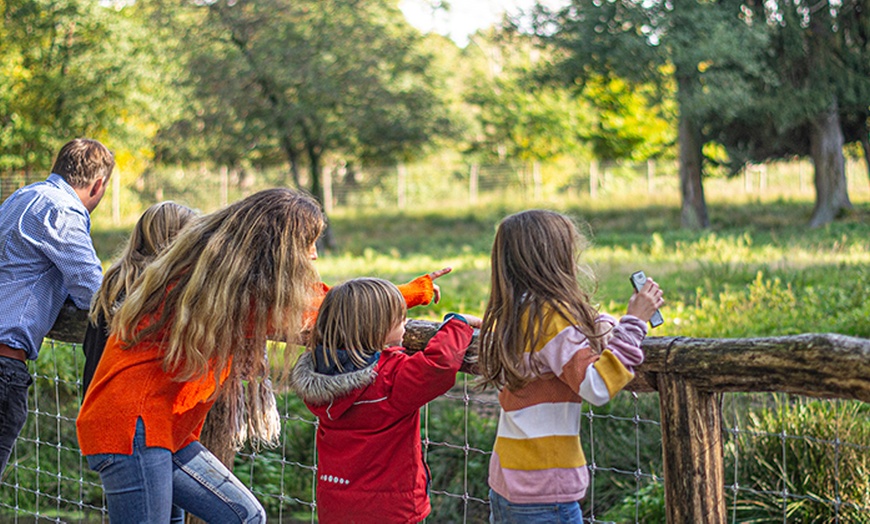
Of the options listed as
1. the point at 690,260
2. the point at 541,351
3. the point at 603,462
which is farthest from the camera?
the point at 690,260

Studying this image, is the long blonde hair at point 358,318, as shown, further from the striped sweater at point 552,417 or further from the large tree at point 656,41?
the large tree at point 656,41

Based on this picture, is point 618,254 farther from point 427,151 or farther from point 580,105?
point 580,105

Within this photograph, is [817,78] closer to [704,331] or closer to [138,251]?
[704,331]

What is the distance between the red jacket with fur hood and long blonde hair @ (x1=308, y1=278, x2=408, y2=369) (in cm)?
5

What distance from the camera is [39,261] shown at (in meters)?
3.58

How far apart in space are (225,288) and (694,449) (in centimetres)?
142

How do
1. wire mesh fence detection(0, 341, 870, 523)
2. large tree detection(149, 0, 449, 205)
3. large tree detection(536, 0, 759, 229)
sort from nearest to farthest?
wire mesh fence detection(0, 341, 870, 523), large tree detection(536, 0, 759, 229), large tree detection(149, 0, 449, 205)

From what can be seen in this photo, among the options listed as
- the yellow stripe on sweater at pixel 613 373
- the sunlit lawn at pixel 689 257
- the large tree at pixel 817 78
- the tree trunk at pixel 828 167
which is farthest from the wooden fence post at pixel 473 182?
the yellow stripe on sweater at pixel 613 373

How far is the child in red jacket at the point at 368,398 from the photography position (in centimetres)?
273

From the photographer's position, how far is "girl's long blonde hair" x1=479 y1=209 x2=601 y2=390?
2.62 metres

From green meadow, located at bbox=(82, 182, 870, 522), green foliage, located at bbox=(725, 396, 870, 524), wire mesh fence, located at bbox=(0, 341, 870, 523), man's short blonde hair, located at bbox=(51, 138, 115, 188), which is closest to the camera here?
man's short blonde hair, located at bbox=(51, 138, 115, 188)

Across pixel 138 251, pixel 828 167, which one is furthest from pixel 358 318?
pixel 828 167

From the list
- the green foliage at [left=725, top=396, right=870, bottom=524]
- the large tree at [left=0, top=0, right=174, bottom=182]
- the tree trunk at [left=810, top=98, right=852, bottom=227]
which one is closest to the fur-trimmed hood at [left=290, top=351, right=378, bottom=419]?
the green foliage at [left=725, top=396, right=870, bottom=524]

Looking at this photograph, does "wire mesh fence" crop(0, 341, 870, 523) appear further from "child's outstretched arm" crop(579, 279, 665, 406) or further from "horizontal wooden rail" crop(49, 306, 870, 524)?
"child's outstretched arm" crop(579, 279, 665, 406)
